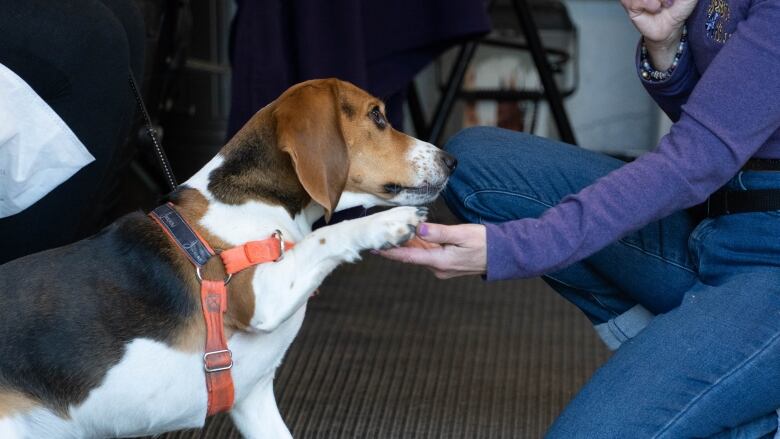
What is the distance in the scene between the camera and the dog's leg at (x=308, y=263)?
4.57 feet

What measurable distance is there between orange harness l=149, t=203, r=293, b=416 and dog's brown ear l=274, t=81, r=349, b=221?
9 cm

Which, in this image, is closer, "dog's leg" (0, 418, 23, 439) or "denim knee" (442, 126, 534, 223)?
"dog's leg" (0, 418, 23, 439)

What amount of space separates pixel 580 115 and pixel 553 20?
29.0 inches

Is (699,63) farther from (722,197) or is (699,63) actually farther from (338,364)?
(338,364)

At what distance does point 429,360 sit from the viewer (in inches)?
93.7

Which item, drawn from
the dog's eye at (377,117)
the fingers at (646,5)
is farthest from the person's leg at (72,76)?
the fingers at (646,5)

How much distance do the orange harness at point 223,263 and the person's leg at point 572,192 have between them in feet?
1.38

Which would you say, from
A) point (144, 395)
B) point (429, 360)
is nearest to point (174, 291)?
point (144, 395)

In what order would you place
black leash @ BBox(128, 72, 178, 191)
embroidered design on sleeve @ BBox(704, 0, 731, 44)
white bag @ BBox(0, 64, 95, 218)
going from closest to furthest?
embroidered design on sleeve @ BBox(704, 0, 731, 44)
white bag @ BBox(0, 64, 95, 218)
black leash @ BBox(128, 72, 178, 191)

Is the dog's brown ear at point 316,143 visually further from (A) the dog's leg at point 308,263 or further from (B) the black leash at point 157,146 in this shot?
(B) the black leash at point 157,146

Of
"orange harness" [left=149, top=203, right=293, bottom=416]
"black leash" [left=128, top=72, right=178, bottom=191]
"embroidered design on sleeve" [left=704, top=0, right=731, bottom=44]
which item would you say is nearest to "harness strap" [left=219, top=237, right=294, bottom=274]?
"orange harness" [left=149, top=203, right=293, bottom=416]

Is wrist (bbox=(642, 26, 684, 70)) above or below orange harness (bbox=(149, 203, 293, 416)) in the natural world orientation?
above

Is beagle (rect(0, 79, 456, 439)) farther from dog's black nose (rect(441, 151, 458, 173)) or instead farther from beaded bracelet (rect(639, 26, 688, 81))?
beaded bracelet (rect(639, 26, 688, 81))

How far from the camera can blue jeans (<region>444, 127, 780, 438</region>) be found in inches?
56.0
